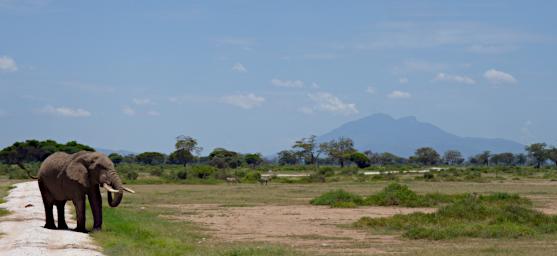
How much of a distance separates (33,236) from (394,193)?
25637 mm

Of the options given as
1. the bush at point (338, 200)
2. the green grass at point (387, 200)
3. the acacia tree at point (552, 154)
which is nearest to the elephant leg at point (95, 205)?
the green grass at point (387, 200)

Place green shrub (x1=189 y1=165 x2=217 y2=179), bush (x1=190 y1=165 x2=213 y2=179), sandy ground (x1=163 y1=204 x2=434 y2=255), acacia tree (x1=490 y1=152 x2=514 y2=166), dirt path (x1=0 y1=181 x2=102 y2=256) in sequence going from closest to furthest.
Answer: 1. dirt path (x1=0 y1=181 x2=102 y2=256)
2. sandy ground (x1=163 y1=204 x2=434 y2=255)
3. green shrub (x1=189 y1=165 x2=217 y2=179)
4. bush (x1=190 y1=165 x2=213 y2=179)
5. acacia tree (x1=490 y1=152 x2=514 y2=166)

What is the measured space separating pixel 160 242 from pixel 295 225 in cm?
998

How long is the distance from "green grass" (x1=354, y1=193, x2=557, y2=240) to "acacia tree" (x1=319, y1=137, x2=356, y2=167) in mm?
120161

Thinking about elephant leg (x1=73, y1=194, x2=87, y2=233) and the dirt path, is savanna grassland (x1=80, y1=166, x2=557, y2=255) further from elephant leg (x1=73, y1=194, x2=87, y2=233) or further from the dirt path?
elephant leg (x1=73, y1=194, x2=87, y2=233)

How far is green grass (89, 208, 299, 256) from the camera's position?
19631 millimetres

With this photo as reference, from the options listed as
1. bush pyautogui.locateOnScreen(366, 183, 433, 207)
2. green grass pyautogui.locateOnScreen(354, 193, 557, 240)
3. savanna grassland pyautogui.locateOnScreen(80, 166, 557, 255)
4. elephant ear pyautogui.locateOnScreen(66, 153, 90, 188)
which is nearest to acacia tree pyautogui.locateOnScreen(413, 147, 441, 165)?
savanna grassland pyautogui.locateOnScreen(80, 166, 557, 255)

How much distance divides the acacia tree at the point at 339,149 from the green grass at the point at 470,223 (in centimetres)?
12016

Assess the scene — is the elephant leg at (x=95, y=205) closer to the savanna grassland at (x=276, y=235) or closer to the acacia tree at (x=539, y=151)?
the savanna grassland at (x=276, y=235)

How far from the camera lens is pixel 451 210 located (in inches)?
1243

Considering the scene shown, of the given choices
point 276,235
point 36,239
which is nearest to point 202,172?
point 276,235

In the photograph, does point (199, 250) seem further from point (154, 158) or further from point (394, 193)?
point (154, 158)

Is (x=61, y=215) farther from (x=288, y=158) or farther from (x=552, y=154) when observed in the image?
(x=288, y=158)

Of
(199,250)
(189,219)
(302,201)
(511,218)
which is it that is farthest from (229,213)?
(199,250)
